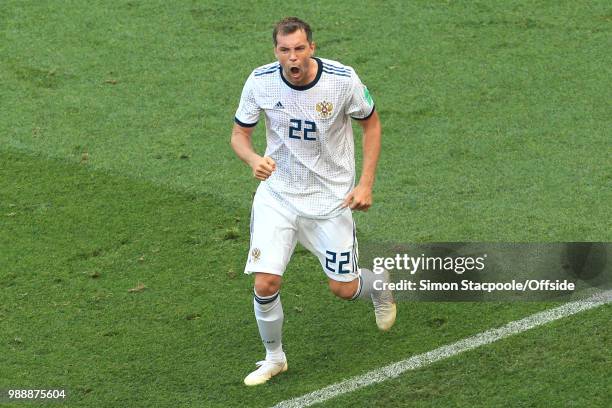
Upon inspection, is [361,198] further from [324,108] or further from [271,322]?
[271,322]

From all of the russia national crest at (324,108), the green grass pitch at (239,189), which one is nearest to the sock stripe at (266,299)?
the green grass pitch at (239,189)

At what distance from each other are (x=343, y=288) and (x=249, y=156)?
1.01m

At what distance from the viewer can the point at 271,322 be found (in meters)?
7.48

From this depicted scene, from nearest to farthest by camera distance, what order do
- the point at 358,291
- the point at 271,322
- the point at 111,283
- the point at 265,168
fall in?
1. the point at 265,168
2. the point at 271,322
3. the point at 358,291
4. the point at 111,283

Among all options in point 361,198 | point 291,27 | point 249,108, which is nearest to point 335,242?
point 361,198

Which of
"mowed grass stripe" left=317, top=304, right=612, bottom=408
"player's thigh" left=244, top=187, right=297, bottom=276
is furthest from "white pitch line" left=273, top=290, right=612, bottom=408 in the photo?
"player's thigh" left=244, top=187, right=297, bottom=276

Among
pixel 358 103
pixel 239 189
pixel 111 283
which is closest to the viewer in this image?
pixel 358 103

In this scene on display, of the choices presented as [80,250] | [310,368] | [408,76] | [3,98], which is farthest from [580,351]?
[3,98]

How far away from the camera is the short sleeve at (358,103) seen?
7.34 m

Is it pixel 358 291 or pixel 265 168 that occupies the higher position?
pixel 265 168

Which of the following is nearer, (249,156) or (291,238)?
(249,156)

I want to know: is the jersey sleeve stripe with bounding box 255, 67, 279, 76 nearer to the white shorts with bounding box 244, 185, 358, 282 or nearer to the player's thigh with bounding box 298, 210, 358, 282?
the white shorts with bounding box 244, 185, 358, 282

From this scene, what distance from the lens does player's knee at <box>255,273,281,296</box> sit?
24.1 feet

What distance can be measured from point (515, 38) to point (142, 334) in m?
5.48
